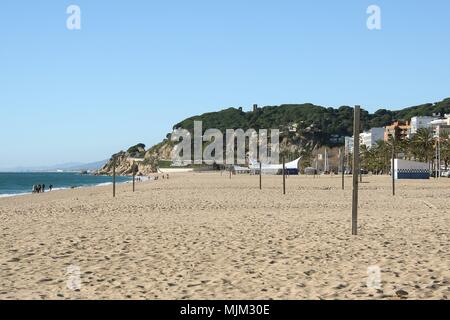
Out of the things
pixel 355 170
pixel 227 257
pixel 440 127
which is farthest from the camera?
pixel 440 127

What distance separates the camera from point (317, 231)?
47.1ft

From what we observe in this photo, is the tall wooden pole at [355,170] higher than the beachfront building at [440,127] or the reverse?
the reverse

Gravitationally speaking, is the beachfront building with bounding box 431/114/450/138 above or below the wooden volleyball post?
above

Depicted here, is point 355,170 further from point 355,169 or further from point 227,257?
point 227,257

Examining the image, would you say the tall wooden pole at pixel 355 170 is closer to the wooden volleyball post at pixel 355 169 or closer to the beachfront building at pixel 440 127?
the wooden volleyball post at pixel 355 169

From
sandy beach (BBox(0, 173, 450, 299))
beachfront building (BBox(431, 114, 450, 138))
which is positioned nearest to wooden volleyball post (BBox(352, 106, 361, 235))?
sandy beach (BBox(0, 173, 450, 299))

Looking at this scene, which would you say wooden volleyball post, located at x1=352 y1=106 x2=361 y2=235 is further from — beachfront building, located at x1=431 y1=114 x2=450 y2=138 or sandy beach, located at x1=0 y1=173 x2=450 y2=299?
beachfront building, located at x1=431 y1=114 x2=450 y2=138

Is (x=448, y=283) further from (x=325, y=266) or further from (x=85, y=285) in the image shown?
(x=85, y=285)

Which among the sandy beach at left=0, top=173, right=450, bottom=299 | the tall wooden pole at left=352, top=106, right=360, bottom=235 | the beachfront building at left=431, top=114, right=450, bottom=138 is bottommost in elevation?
the sandy beach at left=0, top=173, right=450, bottom=299

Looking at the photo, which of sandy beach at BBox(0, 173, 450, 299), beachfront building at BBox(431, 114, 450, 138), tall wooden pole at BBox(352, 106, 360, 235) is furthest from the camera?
beachfront building at BBox(431, 114, 450, 138)

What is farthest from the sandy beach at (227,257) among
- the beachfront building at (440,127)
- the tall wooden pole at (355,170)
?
the beachfront building at (440,127)

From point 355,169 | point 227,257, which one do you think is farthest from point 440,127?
point 227,257
